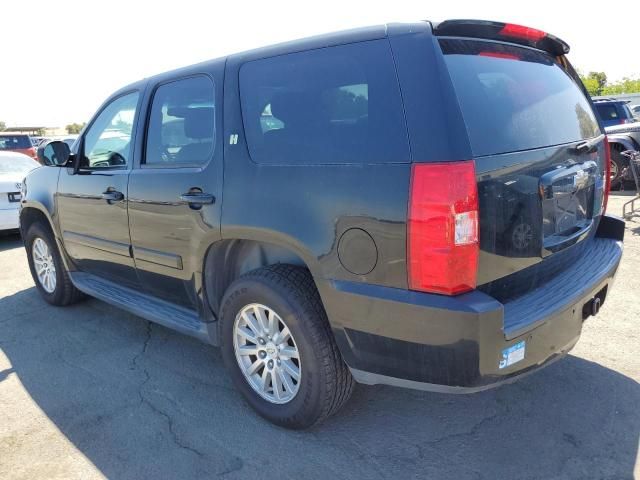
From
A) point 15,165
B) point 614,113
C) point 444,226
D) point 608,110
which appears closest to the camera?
point 444,226

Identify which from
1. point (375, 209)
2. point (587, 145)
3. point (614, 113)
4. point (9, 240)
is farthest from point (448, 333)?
point (614, 113)

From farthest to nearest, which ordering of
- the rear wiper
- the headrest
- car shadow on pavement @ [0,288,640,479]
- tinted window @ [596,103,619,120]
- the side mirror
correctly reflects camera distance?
tinted window @ [596,103,619,120], the side mirror, the headrest, the rear wiper, car shadow on pavement @ [0,288,640,479]

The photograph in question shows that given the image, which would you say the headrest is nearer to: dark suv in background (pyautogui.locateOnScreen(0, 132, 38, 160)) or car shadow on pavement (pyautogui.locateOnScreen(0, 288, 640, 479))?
car shadow on pavement (pyautogui.locateOnScreen(0, 288, 640, 479))

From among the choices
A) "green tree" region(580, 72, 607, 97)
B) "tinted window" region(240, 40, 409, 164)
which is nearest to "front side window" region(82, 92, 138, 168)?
"tinted window" region(240, 40, 409, 164)

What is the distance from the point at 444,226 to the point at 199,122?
5.68 ft

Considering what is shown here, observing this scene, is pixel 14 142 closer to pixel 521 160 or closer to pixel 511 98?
pixel 511 98

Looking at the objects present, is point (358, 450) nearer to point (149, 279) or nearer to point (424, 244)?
point (424, 244)

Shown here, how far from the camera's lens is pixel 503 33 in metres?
2.53

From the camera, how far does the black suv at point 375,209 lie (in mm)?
2086

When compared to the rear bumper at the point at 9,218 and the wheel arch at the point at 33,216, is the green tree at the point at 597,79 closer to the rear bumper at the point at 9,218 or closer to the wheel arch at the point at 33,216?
the rear bumper at the point at 9,218

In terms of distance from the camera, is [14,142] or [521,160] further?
[14,142]

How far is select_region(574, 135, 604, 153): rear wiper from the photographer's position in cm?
266

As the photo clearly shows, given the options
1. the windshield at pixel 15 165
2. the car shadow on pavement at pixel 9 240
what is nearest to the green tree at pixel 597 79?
the windshield at pixel 15 165

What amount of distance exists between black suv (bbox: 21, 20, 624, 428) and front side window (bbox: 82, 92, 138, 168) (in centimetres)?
22
